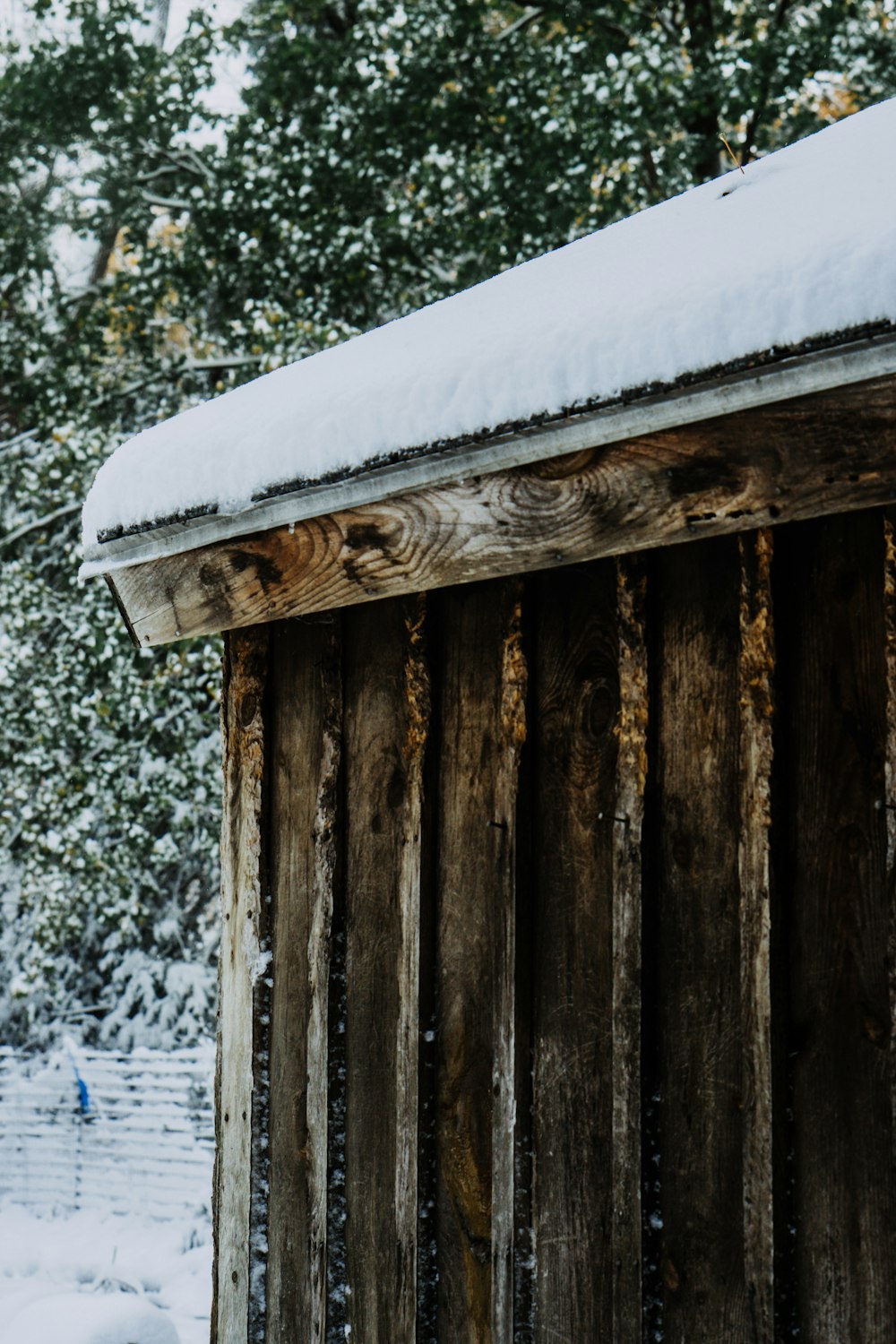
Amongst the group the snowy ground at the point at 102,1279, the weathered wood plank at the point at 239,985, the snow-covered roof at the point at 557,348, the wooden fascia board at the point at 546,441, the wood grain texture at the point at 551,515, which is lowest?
the snowy ground at the point at 102,1279

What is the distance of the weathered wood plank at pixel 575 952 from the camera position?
1663 mm

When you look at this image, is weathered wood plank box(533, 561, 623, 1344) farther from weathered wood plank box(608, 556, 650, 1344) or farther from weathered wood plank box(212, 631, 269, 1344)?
weathered wood plank box(212, 631, 269, 1344)

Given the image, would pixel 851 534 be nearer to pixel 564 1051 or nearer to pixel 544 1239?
pixel 564 1051

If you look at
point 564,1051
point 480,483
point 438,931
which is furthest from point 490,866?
point 480,483

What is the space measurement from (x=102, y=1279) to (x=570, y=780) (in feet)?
18.2

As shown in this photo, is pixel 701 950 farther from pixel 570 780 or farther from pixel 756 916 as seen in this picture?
pixel 570 780

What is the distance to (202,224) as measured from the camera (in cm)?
841

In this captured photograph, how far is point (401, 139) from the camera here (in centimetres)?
800

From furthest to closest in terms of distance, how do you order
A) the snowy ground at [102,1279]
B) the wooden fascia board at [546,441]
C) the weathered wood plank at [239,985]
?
the snowy ground at [102,1279]
the weathered wood plank at [239,985]
the wooden fascia board at [546,441]

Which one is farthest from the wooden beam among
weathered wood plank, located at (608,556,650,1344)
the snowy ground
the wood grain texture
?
the snowy ground

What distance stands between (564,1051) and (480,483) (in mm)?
850

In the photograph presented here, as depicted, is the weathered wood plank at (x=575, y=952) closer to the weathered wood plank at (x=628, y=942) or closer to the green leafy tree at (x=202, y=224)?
the weathered wood plank at (x=628, y=942)

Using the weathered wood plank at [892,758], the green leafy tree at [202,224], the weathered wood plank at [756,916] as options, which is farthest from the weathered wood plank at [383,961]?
the green leafy tree at [202,224]

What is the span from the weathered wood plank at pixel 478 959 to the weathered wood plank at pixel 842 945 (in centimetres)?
46
